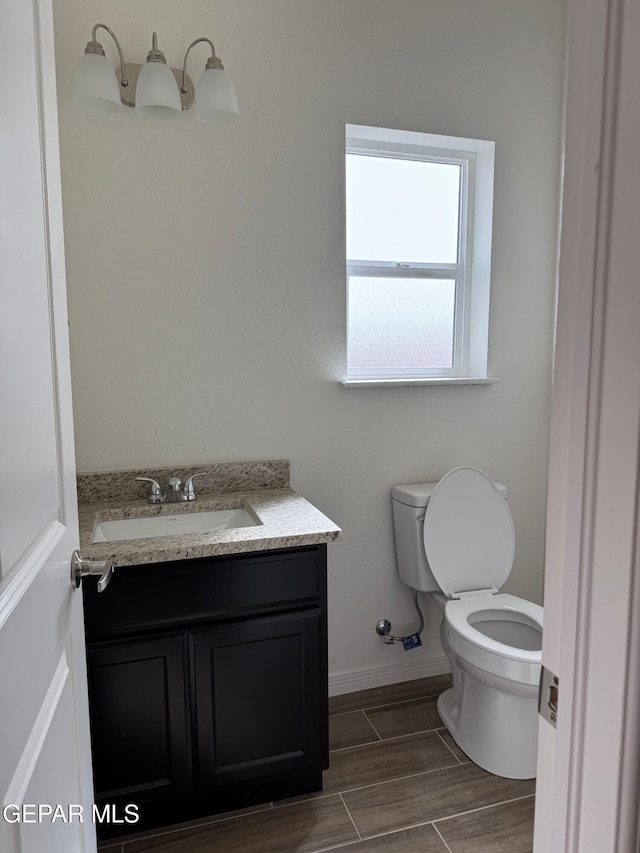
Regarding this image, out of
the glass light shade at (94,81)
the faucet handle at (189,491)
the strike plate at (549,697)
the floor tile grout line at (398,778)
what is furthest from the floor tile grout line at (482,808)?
the glass light shade at (94,81)

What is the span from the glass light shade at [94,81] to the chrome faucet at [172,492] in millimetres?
1156

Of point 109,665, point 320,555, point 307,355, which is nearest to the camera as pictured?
point 109,665

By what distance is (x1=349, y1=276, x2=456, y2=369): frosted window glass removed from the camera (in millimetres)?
2352

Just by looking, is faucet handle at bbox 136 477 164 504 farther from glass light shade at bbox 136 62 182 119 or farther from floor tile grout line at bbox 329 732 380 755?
glass light shade at bbox 136 62 182 119

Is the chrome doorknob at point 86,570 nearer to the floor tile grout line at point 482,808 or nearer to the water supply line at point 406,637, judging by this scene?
the floor tile grout line at point 482,808

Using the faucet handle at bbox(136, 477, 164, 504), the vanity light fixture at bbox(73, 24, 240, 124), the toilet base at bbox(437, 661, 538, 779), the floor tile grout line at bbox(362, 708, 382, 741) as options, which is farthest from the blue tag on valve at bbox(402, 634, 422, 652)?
the vanity light fixture at bbox(73, 24, 240, 124)

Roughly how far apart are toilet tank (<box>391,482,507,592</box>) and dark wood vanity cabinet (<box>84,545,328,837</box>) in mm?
605

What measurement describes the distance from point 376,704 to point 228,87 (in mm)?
2195

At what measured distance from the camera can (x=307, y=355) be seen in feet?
7.10

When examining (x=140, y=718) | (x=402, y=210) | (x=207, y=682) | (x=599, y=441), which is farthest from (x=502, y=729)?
(x=402, y=210)

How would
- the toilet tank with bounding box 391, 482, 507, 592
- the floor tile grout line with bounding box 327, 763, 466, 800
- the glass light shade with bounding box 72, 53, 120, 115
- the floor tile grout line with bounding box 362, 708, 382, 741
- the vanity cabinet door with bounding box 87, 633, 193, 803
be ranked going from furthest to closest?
1. the toilet tank with bounding box 391, 482, 507, 592
2. the floor tile grout line with bounding box 362, 708, 382, 741
3. the floor tile grout line with bounding box 327, 763, 466, 800
4. the glass light shade with bounding box 72, 53, 120, 115
5. the vanity cabinet door with bounding box 87, 633, 193, 803

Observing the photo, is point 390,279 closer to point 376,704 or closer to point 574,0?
point 376,704

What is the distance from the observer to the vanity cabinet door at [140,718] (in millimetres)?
1531

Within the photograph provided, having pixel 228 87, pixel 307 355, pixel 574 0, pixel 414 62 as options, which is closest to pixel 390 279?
pixel 307 355
